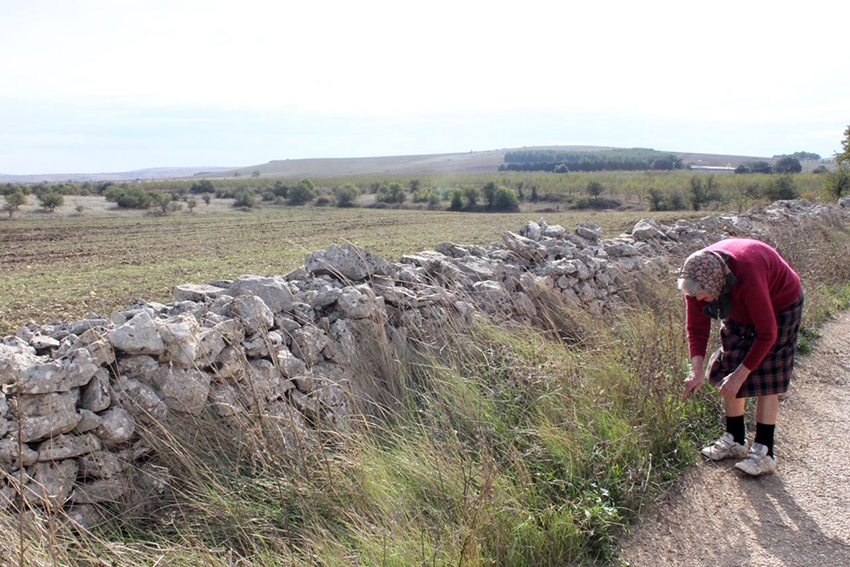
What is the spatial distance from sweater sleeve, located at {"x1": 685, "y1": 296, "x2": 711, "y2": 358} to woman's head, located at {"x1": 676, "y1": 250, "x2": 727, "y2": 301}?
389 mm

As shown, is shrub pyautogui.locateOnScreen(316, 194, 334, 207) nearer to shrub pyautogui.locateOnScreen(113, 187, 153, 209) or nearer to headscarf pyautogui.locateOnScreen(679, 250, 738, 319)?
shrub pyautogui.locateOnScreen(113, 187, 153, 209)

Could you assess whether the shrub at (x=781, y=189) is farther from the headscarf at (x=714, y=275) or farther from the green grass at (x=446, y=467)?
the headscarf at (x=714, y=275)

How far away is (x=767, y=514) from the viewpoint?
3400 millimetres

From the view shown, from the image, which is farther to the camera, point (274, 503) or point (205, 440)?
point (205, 440)

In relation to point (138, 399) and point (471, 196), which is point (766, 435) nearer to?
point (138, 399)

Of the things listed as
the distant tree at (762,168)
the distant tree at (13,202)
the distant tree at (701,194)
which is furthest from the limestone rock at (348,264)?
the distant tree at (762,168)

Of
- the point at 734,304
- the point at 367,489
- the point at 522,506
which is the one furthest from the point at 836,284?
the point at 367,489

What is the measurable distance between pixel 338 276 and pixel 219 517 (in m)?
2.60

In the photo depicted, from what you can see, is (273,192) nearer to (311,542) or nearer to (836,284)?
(836,284)

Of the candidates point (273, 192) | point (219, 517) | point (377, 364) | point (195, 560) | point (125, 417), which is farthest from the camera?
point (273, 192)

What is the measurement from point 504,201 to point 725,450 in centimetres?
5529

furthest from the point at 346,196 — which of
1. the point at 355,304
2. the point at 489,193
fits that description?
the point at 355,304

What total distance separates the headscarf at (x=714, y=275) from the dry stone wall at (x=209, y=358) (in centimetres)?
206

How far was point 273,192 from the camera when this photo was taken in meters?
70.2
